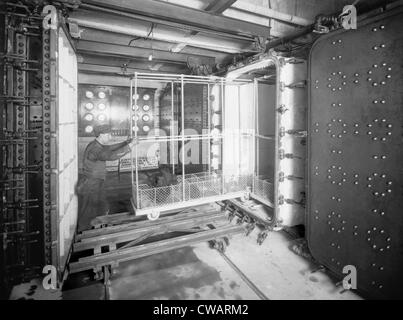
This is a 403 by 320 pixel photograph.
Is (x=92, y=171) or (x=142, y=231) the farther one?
(x=92, y=171)

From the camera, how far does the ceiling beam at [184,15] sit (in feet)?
10.5

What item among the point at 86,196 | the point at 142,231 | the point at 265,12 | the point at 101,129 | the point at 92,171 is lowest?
the point at 142,231

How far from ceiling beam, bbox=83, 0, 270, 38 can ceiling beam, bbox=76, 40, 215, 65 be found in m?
2.00

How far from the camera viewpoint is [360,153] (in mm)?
2990

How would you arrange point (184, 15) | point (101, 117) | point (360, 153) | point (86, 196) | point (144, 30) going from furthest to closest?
point (101, 117), point (86, 196), point (144, 30), point (184, 15), point (360, 153)

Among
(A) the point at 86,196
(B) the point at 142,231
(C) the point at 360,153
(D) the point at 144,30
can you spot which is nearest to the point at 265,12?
(D) the point at 144,30

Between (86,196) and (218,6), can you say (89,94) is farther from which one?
(218,6)

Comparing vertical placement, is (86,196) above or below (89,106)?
below

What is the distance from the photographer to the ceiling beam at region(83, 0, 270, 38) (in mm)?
3213

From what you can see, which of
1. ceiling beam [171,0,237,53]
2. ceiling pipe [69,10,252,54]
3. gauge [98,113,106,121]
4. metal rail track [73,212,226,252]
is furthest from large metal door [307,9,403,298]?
gauge [98,113,106,121]

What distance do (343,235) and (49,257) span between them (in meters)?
4.04

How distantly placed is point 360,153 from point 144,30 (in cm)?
411

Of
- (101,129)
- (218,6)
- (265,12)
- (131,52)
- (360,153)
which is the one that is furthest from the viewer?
(101,129)

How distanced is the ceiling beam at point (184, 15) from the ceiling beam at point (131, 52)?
2.00m
